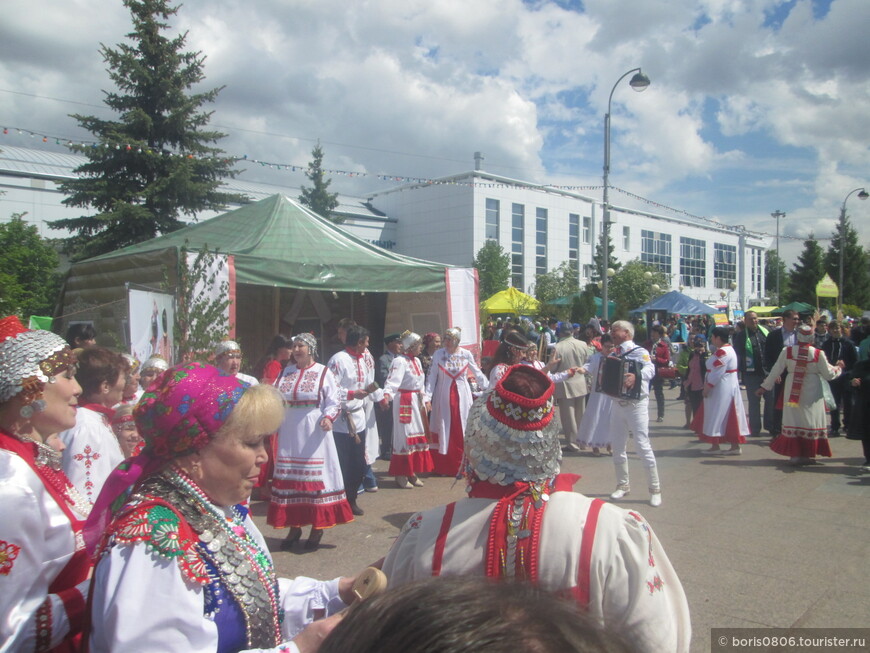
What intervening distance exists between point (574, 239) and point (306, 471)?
1953 inches

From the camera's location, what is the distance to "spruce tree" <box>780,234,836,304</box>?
154 ft

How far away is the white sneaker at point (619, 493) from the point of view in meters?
6.68

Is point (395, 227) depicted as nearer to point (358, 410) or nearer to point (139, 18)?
point (139, 18)

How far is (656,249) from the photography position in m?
59.7

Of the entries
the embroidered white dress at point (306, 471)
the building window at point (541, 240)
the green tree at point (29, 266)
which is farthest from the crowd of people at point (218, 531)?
the building window at point (541, 240)

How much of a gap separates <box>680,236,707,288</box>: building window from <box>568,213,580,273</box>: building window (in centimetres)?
1628

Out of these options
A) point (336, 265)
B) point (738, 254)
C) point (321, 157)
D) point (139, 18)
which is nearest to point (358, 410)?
point (336, 265)

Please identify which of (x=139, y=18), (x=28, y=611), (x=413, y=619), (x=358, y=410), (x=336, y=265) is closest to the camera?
A: (x=413, y=619)

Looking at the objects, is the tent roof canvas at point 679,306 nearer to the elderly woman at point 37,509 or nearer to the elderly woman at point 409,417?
the elderly woman at point 409,417

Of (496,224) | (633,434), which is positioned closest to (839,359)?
(633,434)

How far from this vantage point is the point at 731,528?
5.71 meters

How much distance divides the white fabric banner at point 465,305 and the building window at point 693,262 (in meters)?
56.4

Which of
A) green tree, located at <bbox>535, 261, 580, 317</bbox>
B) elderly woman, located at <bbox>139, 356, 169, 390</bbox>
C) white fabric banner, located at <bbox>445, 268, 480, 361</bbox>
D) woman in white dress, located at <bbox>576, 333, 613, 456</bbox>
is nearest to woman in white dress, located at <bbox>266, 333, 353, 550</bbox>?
elderly woman, located at <bbox>139, 356, 169, 390</bbox>

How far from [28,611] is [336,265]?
895cm
